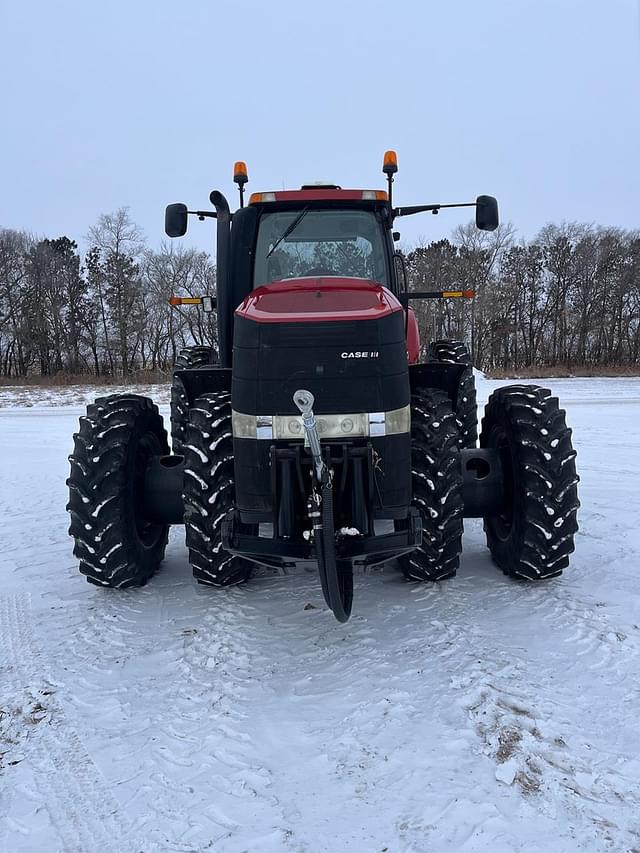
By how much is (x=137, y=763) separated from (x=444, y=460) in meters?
2.12

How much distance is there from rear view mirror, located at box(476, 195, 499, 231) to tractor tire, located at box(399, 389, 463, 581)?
1355mm

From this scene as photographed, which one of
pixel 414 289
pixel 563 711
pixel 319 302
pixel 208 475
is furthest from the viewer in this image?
pixel 414 289

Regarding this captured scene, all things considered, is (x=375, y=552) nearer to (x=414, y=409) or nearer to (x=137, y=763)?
(x=414, y=409)

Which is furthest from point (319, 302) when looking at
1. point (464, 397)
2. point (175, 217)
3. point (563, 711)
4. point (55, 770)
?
point (464, 397)

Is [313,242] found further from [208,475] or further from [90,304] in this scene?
[90,304]

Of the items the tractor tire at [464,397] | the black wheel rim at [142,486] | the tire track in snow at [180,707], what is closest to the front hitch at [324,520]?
the tire track in snow at [180,707]

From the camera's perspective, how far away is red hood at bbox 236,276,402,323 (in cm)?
300

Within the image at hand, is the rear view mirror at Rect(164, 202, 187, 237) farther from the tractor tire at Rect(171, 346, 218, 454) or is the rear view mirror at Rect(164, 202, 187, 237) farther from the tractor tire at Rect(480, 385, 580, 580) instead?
the tractor tire at Rect(480, 385, 580, 580)

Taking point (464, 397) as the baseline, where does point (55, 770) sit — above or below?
below

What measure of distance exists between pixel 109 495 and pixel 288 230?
6.63 feet

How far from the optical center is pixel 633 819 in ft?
6.72

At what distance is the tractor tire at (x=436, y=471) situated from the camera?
3555 mm

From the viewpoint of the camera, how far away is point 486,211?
4223 millimetres

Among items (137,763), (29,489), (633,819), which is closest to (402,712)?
(633,819)
